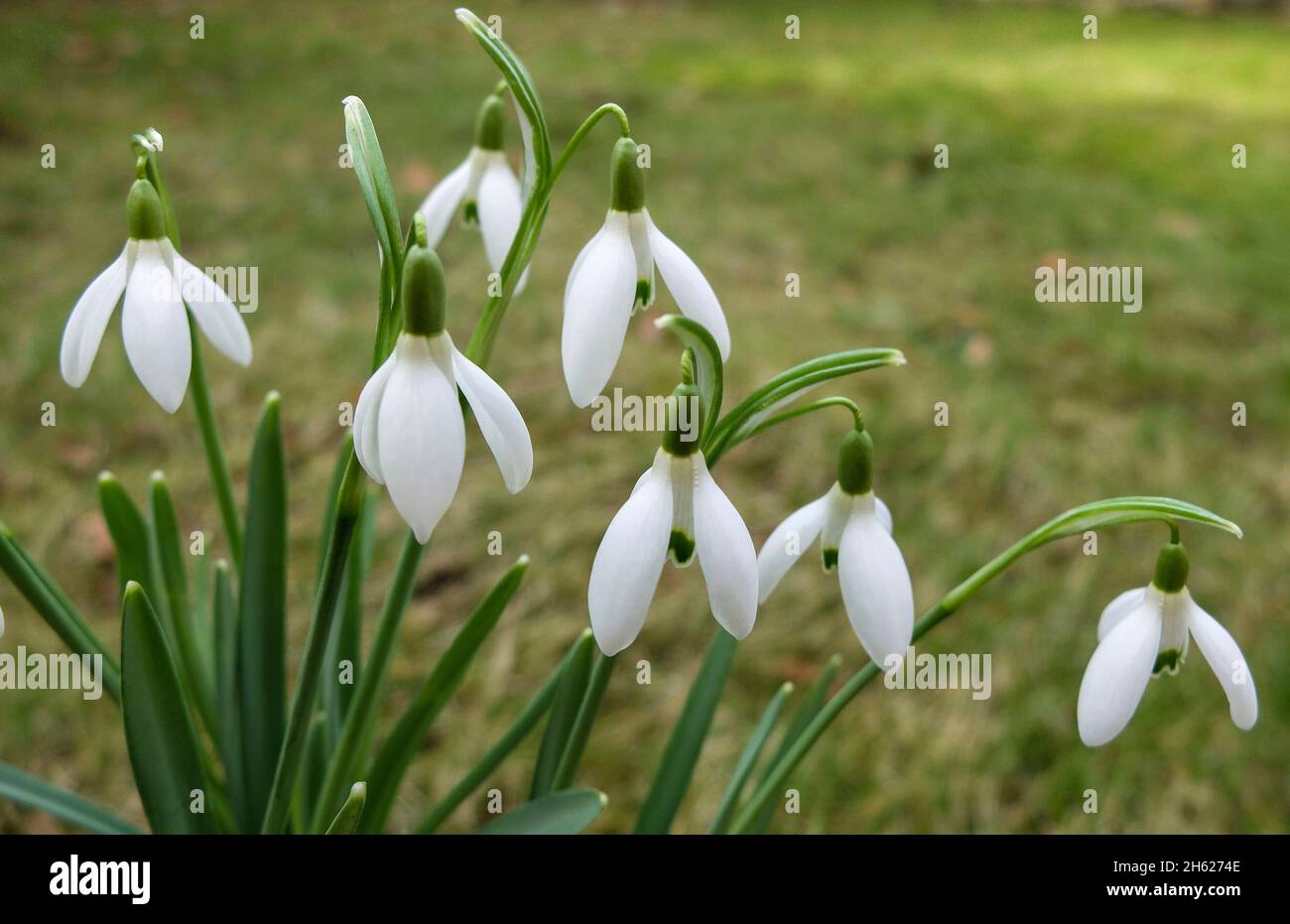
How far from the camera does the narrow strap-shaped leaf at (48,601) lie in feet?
2.30

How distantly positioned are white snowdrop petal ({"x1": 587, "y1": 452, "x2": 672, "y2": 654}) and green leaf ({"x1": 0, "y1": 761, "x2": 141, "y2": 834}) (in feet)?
1.47

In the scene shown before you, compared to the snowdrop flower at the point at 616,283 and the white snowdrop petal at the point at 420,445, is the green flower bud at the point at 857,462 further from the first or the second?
the white snowdrop petal at the point at 420,445

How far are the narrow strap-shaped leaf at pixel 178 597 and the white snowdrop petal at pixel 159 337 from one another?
0.28m

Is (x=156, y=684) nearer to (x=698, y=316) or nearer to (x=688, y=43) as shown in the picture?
(x=698, y=316)

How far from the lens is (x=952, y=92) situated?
13.4 feet

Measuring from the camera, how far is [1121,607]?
70cm

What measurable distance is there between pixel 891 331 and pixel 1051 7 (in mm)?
4693

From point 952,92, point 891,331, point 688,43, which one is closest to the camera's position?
point 891,331

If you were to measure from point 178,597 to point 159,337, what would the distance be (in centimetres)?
35
